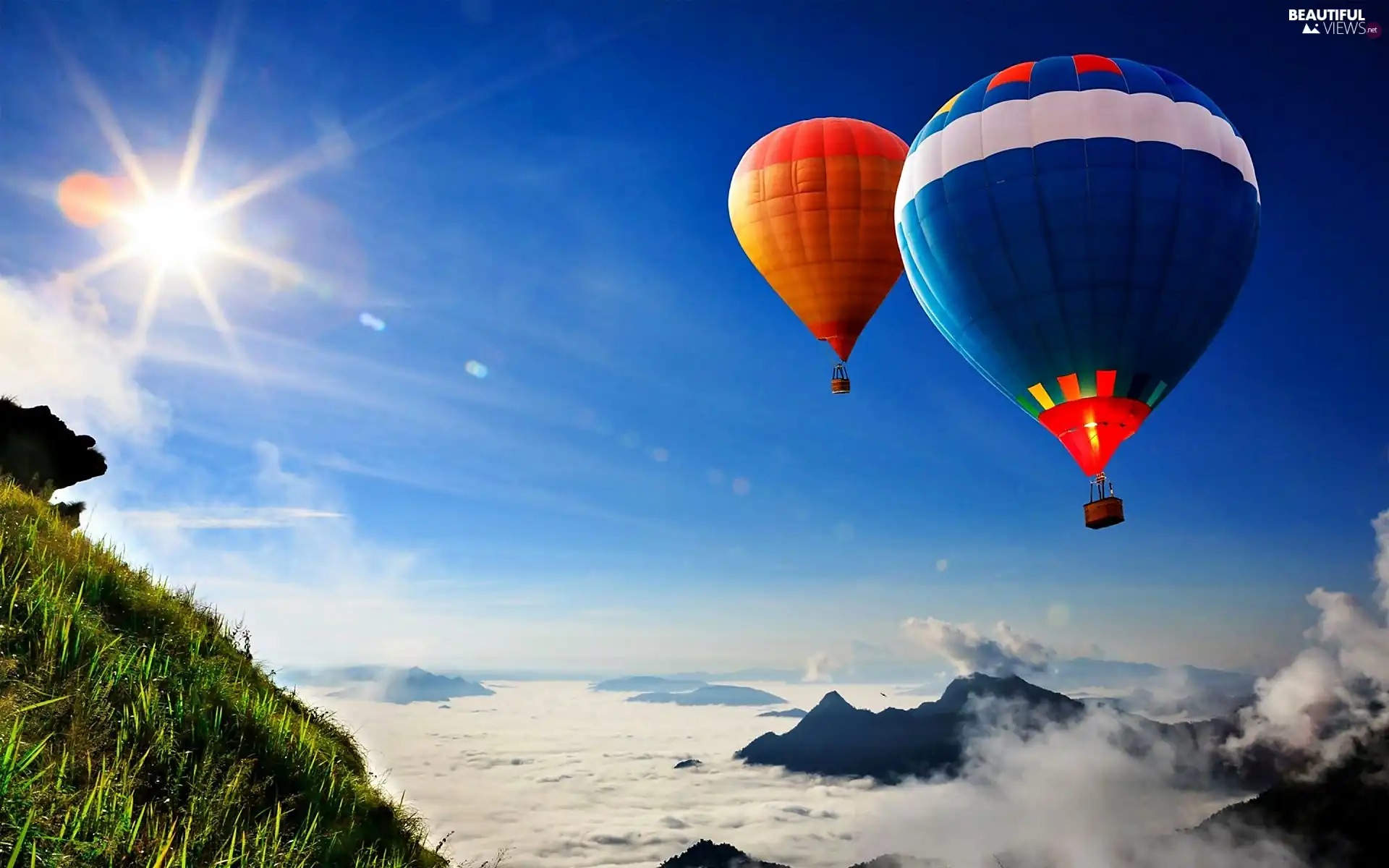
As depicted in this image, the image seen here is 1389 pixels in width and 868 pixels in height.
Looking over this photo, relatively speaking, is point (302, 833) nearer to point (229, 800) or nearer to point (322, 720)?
point (229, 800)

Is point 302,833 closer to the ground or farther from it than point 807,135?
closer to the ground

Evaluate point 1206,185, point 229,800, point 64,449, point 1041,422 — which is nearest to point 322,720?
point 229,800

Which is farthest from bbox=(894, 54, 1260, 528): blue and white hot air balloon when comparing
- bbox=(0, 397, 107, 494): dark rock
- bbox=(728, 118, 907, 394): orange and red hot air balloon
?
bbox=(0, 397, 107, 494): dark rock

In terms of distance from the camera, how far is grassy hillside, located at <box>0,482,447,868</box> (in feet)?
25.1

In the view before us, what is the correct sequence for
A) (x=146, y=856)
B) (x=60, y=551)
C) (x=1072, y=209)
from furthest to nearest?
(x=1072, y=209) < (x=60, y=551) < (x=146, y=856)

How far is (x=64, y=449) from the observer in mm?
23125

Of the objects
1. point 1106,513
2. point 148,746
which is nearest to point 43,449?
point 148,746

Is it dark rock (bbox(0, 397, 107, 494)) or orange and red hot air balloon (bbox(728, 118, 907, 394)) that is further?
orange and red hot air balloon (bbox(728, 118, 907, 394))

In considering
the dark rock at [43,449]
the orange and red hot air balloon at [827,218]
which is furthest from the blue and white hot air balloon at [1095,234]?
the dark rock at [43,449]

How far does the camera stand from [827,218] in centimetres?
4228

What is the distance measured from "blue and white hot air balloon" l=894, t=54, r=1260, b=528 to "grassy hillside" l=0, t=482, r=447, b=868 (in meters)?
24.1

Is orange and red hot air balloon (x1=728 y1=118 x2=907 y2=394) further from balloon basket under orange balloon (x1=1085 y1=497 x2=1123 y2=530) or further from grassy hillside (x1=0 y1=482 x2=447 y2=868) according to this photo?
grassy hillside (x1=0 y1=482 x2=447 y2=868)

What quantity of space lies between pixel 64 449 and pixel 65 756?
18161 millimetres

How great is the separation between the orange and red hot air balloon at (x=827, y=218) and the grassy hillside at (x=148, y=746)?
32895 millimetres
